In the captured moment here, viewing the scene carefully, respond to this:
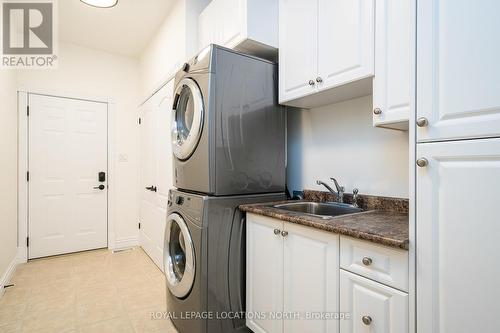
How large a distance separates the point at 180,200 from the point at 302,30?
1.35 metres

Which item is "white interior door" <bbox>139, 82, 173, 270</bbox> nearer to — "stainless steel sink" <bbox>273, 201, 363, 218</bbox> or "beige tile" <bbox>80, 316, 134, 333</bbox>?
"beige tile" <bbox>80, 316, 134, 333</bbox>

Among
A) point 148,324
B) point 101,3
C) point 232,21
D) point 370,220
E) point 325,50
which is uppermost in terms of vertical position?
point 101,3

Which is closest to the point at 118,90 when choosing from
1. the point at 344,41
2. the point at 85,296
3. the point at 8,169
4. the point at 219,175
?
the point at 8,169

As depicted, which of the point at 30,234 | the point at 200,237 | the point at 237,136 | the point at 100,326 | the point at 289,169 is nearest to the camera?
the point at 200,237

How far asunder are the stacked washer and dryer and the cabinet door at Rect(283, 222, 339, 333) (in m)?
0.41

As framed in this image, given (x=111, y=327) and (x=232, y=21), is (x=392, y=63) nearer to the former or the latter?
(x=232, y=21)

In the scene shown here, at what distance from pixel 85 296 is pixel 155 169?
140 centimetres

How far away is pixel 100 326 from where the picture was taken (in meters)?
1.91

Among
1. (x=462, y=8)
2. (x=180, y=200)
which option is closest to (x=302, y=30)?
(x=462, y=8)

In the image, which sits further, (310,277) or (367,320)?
(310,277)

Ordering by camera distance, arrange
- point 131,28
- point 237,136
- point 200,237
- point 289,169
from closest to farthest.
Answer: point 200,237
point 237,136
point 289,169
point 131,28

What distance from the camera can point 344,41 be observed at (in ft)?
4.68

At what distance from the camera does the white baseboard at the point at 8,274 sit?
2.40 meters

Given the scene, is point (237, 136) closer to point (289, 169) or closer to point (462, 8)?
point (289, 169)
